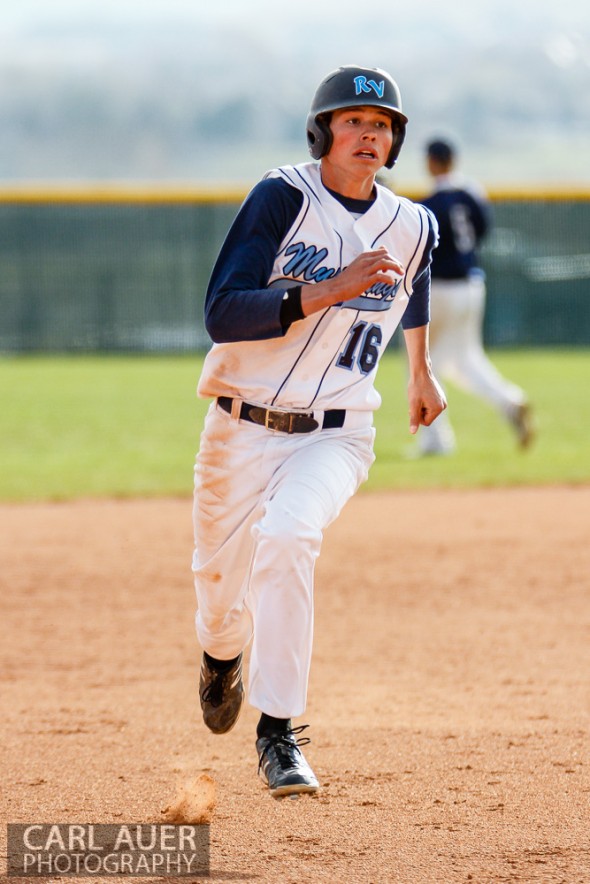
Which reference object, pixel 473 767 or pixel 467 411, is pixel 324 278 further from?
pixel 467 411

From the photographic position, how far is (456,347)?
30.1 feet

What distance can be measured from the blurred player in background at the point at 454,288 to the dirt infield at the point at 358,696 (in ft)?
5.36

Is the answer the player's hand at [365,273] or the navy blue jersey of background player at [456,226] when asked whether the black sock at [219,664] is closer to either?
the player's hand at [365,273]

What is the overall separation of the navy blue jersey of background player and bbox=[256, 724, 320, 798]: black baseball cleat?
6532mm

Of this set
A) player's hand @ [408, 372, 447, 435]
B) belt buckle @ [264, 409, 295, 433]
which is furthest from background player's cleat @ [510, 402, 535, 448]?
belt buckle @ [264, 409, 295, 433]

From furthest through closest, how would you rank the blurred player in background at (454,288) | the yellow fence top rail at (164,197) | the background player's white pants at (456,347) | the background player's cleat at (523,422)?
the yellow fence top rail at (164,197), the blurred player in background at (454,288), the background player's white pants at (456,347), the background player's cleat at (523,422)

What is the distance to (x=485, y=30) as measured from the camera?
54.1 metres

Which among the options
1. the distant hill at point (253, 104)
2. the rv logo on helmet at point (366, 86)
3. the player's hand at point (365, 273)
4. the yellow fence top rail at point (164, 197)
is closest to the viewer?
the player's hand at point (365, 273)

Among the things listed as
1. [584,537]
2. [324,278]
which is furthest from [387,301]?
[584,537]

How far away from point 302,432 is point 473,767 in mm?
1043

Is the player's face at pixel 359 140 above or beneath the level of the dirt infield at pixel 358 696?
above

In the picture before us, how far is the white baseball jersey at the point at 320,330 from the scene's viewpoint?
3266 millimetres

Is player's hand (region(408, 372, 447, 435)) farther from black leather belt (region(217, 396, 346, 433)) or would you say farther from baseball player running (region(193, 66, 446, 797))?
black leather belt (region(217, 396, 346, 433))

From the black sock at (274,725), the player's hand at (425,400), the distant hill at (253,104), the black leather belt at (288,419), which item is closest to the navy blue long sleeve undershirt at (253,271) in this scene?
the black leather belt at (288,419)
